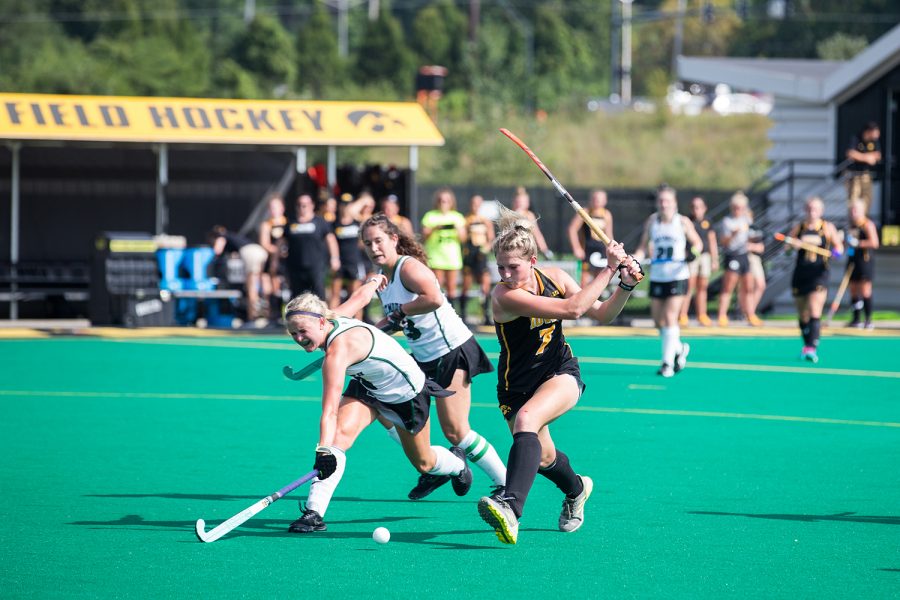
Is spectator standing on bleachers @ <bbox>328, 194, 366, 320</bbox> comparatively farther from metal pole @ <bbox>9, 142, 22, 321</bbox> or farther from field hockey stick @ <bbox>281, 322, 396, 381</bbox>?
field hockey stick @ <bbox>281, 322, 396, 381</bbox>

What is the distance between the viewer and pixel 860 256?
73.8 feet

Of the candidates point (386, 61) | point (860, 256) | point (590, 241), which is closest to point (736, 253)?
point (860, 256)

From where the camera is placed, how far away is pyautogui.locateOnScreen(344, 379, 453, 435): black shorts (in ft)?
27.7

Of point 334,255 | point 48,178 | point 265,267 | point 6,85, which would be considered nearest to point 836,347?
point 334,255

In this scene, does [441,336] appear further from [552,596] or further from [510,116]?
[510,116]

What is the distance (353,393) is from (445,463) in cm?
75

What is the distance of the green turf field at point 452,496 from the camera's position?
7.15m

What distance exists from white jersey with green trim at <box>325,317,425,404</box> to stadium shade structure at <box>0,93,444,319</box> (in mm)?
14552

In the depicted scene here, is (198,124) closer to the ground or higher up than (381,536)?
higher up

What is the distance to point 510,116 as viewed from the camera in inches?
2270

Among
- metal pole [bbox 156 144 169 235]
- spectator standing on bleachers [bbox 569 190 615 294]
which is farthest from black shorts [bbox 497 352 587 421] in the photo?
metal pole [bbox 156 144 169 235]

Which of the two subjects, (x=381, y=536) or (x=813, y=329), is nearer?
(x=381, y=536)

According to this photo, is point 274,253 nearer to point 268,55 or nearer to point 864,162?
point 864,162

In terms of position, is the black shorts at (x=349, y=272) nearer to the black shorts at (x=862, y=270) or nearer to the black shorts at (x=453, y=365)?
the black shorts at (x=862, y=270)
